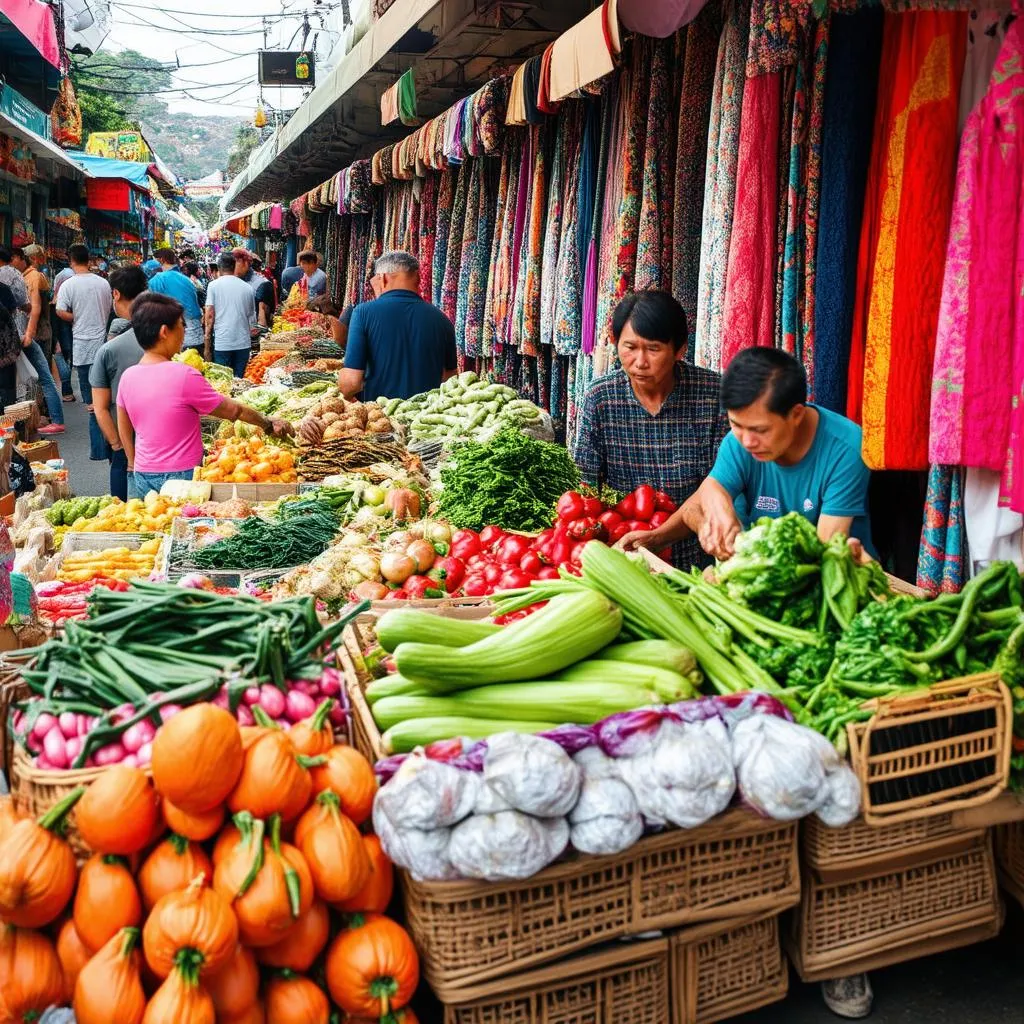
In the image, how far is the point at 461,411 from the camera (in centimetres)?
716

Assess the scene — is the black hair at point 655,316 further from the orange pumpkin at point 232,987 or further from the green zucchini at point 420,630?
the orange pumpkin at point 232,987

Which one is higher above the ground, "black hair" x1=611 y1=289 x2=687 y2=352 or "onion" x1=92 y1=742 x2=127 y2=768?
"black hair" x1=611 y1=289 x2=687 y2=352

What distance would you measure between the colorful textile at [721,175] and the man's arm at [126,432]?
11.8 feet

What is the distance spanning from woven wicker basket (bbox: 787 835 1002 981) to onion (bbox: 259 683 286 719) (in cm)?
138

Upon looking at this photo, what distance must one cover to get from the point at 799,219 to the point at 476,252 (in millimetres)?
5325

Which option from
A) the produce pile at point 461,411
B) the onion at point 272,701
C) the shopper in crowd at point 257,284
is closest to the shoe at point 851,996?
the onion at point 272,701

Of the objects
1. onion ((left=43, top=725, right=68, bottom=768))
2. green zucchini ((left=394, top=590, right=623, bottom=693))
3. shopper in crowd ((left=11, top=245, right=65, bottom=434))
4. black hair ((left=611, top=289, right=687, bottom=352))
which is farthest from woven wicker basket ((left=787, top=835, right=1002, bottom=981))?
shopper in crowd ((left=11, top=245, right=65, bottom=434))

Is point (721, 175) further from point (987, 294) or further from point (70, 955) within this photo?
point (70, 955)

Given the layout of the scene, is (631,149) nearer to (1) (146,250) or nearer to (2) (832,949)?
(2) (832,949)

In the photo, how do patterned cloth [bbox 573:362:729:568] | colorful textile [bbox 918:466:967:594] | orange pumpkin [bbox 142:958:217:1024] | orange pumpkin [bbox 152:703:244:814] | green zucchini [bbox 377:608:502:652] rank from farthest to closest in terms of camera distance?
patterned cloth [bbox 573:362:729:568], colorful textile [bbox 918:466:967:594], green zucchini [bbox 377:608:502:652], orange pumpkin [bbox 152:703:244:814], orange pumpkin [bbox 142:958:217:1024]

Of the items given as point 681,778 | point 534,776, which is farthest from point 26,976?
point 681,778

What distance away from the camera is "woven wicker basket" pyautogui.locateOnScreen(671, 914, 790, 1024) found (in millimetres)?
2494

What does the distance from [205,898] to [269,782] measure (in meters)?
0.25

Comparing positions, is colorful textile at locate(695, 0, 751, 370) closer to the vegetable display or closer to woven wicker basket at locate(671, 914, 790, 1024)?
the vegetable display
